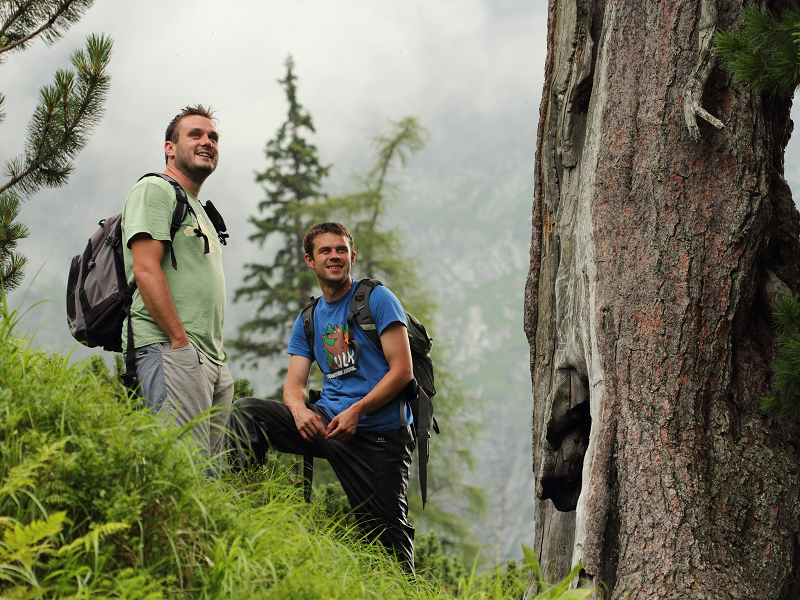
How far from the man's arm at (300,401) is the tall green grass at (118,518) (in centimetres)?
105

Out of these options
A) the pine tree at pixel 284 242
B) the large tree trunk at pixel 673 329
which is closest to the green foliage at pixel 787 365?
the large tree trunk at pixel 673 329

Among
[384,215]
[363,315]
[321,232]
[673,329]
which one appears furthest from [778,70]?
[384,215]

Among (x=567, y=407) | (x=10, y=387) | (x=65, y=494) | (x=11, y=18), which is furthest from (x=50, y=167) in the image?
(x=567, y=407)

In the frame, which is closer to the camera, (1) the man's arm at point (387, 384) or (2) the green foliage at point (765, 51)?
(2) the green foliage at point (765, 51)

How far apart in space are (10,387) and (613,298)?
270 cm

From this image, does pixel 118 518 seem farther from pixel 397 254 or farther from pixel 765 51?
pixel 397 254

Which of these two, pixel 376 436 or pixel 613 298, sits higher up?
pixel 613 298

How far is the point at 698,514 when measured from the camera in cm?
275

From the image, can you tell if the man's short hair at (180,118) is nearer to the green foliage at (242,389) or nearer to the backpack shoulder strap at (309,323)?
the backpack shoulder strap at (309,323)

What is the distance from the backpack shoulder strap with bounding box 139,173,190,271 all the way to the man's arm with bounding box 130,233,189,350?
0.13 meters

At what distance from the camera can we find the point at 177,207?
3164mm

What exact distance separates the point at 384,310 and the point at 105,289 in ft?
4.74

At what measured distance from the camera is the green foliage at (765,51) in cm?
260

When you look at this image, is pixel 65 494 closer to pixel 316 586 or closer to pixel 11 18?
pixel 316 586
